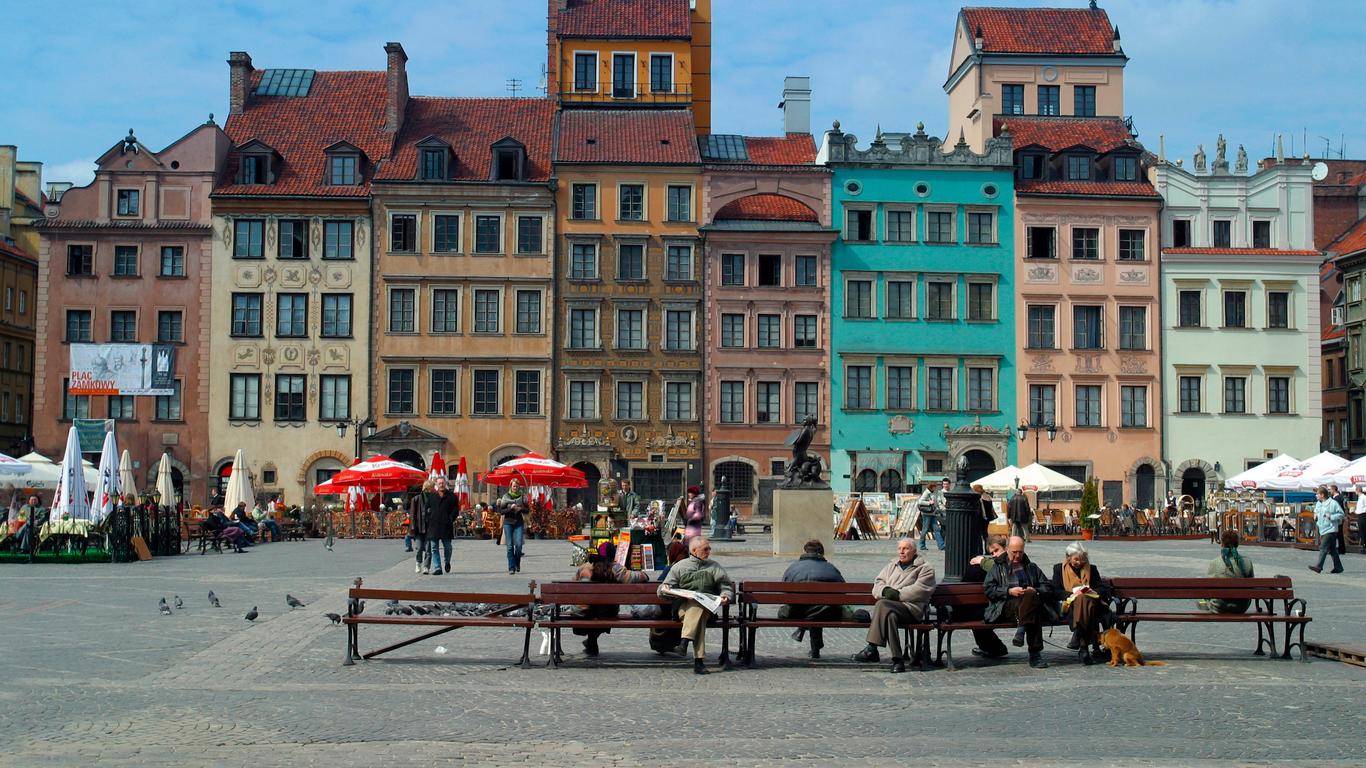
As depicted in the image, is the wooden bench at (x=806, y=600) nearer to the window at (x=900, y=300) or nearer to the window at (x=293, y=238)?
the window at (x=900, y=300)

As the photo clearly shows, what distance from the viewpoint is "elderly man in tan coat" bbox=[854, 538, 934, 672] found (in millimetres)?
13344

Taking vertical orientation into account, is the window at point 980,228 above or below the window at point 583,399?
above

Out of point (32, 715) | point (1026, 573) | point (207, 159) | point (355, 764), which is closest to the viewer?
point (355, 764)

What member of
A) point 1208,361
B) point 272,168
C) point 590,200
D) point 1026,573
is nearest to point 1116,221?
point 1208,361

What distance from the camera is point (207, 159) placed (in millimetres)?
50438

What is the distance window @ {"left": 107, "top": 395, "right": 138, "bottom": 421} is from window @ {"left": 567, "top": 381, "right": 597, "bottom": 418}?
14521 mm

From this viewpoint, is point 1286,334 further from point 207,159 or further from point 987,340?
point 207,159

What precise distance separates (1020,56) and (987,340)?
1126 cm

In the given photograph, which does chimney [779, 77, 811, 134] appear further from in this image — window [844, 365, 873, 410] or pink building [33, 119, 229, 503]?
pink building [33, 119, 229, 503]

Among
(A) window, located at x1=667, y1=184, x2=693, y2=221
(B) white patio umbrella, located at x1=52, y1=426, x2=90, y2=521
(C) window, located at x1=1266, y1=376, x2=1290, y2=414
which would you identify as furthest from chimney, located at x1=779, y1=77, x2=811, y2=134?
(B) white patio umbrella, located at x1=52, y1=426, x2=90, y2=521

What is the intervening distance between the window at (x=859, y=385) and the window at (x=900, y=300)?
2046mm

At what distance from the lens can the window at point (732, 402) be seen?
50.9 m

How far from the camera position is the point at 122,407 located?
5028 centimetres

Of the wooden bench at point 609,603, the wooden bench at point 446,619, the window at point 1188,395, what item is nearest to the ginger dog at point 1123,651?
the wooden bench at point 609,603
